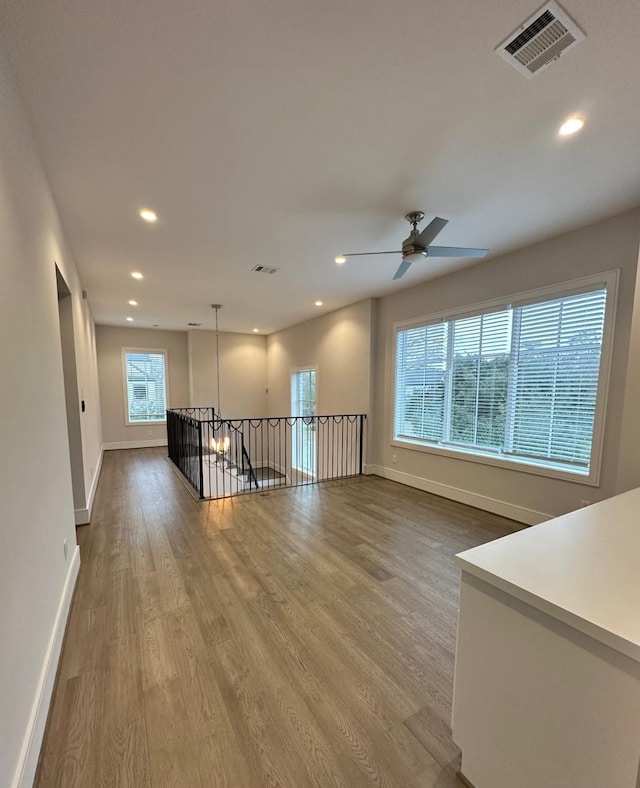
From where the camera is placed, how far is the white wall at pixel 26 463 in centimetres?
119

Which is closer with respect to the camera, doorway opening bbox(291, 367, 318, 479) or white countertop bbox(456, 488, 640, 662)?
white countertop bbox(456, 488, 640, 662)

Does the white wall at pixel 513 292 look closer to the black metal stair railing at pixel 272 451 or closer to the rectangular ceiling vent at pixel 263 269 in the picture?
the black metal stair railing at pixel 272 451

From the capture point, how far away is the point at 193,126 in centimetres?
186

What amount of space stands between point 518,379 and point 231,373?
22.6 feet

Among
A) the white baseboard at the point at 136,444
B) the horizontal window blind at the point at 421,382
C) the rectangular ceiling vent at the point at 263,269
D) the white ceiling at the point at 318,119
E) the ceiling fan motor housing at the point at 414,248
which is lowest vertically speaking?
the white baseboard at the point at 136,444

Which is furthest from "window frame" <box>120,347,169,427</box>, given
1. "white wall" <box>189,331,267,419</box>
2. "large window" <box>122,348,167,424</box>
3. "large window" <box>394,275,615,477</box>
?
"large window" <box>394,275,615,477</box>

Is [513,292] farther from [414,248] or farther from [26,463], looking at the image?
[26,463]

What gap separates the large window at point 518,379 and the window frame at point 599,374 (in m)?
0.01

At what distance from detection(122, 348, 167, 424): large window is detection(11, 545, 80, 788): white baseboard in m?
6.72

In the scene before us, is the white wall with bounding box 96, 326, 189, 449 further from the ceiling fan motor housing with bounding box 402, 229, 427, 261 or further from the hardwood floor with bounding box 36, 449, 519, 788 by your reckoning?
the ceiling fan motor housing with bounding box 402, 229, 427, 261

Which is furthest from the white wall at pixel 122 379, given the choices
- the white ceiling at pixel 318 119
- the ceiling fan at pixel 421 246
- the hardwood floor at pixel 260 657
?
the ceiling fan at pixel 421 246

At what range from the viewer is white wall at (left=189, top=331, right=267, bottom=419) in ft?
27.5

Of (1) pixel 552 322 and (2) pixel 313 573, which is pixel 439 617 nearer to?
(2) pixel 313 573

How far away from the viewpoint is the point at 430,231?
8.39ft
